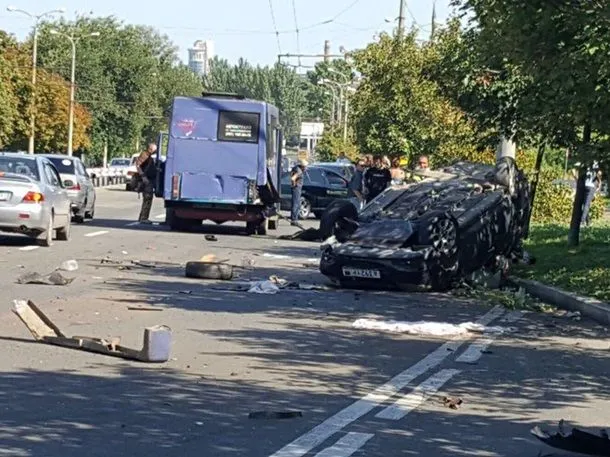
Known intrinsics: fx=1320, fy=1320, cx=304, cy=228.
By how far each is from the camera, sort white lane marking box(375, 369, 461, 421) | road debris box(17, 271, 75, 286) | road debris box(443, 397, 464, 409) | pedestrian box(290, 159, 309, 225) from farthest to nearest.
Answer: pedestrian box(290, 159, 309, 225) → road debris box(17, 271, 75, 286) → road debris box(443, 397, 464, 409) → white lane marking box(375, 369, 461, 421)

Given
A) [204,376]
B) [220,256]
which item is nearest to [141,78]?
[220,256]

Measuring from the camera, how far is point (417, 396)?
9.88 meters

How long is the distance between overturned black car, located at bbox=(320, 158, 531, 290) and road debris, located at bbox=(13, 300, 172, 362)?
21.2 feet

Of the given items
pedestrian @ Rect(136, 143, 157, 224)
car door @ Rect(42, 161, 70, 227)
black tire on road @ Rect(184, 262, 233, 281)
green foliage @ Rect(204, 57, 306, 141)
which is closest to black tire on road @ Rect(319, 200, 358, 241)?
black tire on road @ Rect(184, 262, 233, 281)

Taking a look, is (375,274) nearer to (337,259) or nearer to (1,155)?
(337,259)

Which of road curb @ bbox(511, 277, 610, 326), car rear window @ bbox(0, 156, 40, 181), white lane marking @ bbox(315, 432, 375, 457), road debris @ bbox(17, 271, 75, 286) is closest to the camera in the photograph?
white lane marking @ bbox(315, 432, 375, 457)

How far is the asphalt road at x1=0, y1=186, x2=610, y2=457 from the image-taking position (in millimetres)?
8070

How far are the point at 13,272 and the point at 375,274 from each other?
5.02m

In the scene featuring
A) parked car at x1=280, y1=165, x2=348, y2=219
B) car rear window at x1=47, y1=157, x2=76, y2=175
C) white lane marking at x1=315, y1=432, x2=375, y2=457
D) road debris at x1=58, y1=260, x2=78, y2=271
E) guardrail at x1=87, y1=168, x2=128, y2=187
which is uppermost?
car rear window at x1=47, y1=157, x2=76, y2=175

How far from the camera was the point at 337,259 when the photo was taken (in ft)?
59.8

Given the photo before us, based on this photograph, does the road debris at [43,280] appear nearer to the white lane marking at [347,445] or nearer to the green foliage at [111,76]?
the white lane marking at [347,445]

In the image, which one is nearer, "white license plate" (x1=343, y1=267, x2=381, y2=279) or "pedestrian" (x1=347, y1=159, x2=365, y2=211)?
"white license plate" (x1=343, y1=267, x2=381, y2=279)

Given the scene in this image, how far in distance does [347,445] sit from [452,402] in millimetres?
1902

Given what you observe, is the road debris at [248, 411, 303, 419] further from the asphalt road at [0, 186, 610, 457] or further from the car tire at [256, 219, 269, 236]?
the car tire at [256, 219, 269, 236]
